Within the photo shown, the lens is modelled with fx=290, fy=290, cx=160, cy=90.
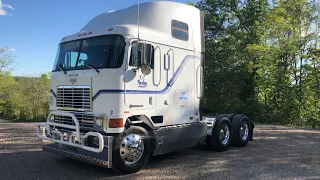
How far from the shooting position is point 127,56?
5.79m

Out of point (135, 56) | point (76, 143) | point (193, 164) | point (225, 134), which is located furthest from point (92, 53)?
point (225, 134)

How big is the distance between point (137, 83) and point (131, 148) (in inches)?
52.9

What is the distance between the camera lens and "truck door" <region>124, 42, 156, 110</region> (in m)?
5.82

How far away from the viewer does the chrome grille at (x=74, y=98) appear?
5969 mm

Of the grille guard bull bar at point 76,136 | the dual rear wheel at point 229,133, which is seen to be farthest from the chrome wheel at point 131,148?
the dual rear wheel at point 229,133

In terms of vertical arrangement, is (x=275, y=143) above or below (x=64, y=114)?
below

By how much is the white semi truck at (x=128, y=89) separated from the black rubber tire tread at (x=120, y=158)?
0.06 ft

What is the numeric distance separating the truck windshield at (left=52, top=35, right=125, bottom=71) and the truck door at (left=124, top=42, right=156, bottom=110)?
25 cm

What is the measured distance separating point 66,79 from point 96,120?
130 centimetres

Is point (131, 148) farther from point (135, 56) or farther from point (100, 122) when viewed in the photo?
point (135, 56)

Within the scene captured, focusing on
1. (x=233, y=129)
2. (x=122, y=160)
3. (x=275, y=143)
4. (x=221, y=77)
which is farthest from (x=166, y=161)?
(x=221, y=77)

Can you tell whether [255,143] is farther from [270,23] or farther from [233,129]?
[270,23]

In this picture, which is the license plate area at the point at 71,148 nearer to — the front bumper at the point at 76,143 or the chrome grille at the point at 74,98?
the front bumper at the point at 76,143

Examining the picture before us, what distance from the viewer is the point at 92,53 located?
6.08 meters
